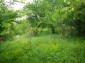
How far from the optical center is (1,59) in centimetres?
1441

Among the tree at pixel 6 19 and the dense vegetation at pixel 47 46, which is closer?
the tree at pixel 6 19

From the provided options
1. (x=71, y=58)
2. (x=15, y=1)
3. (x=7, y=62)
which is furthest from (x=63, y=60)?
(x=15, y=1)

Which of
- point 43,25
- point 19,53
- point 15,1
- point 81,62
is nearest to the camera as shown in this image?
point 15,1

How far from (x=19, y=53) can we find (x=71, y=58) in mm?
5297

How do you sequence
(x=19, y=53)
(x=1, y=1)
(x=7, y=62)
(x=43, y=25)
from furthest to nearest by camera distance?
(x=43, y=25) → (x=19, y=53) → (x=7, y=62) → (x=1, y=1)

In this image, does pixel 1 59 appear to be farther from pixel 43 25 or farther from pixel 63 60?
pixel 43 25

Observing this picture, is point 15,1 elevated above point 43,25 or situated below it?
above

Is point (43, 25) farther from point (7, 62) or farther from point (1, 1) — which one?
point (1, 1)

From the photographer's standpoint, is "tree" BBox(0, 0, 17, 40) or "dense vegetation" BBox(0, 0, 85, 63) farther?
"dense vegetation" BBox(0, 0, 85, 63)

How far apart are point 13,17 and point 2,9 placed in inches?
45.8

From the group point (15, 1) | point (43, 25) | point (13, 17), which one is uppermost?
point (15, 1)

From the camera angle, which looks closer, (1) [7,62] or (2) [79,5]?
(2) [79,5]

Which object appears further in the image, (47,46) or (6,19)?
(47,46)

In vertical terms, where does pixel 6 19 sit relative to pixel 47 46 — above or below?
above
